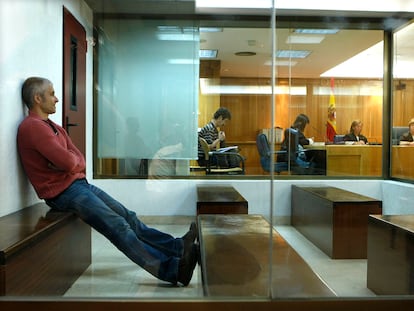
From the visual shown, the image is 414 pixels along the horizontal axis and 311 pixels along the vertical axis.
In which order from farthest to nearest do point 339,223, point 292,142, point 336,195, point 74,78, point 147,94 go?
1. point 292,142
2. point 147,94
3. point 336,195
4. point 74,78
5. point 339,223

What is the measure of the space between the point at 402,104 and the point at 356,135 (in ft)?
1.96

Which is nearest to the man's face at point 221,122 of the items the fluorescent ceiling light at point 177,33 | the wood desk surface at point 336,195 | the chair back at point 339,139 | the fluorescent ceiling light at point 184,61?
the fluorescent ceiling light at point 184,61

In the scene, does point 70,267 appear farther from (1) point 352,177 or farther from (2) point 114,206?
(1) point 352,177

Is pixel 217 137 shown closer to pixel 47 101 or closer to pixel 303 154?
pixel 303 154

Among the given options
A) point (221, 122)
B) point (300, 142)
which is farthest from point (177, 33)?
point (300, 142)

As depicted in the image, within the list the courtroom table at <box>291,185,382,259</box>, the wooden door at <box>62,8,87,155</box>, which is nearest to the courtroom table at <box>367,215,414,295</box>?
the courtroom table at <box>291,185,382,259</box>

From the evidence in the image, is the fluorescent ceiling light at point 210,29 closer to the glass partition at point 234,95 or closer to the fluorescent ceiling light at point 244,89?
the glass partition at point 234,95

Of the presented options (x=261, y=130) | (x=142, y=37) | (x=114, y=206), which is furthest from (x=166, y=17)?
(x=114, y=206)

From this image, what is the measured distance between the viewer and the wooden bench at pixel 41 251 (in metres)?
1.72

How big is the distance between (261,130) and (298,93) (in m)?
0.71

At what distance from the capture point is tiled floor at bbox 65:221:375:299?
7.25 ft

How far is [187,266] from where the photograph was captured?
237 centimetres

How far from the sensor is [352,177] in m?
4.54

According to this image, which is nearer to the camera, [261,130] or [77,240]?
[77,240]
